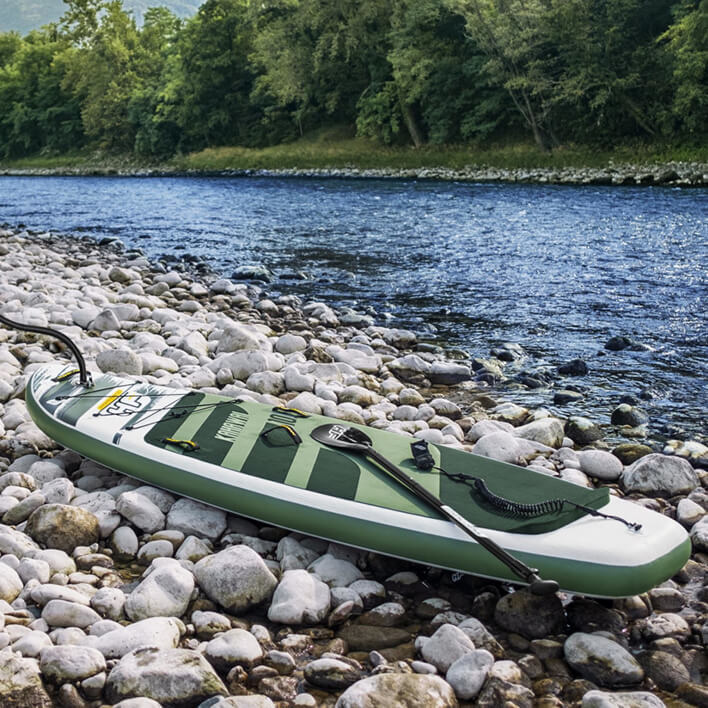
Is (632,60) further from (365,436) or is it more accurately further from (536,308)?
(365,436)

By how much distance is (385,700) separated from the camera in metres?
1.92

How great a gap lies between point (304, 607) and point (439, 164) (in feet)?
93.7

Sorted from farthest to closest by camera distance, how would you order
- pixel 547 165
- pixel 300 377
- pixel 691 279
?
pixel 547 165, pixel 691 279, pixel 300 377

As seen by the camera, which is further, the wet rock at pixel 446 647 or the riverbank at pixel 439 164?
the riverbank at pixel 439 164

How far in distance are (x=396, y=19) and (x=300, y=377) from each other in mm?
32106

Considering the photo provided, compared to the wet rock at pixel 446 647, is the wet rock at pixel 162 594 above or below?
above

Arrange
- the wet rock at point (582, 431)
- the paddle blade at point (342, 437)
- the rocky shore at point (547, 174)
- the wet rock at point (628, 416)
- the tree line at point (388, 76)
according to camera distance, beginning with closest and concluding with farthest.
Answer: the paddle blade at point (342, 437) < the wet rock at point (582, 431) < the wet rock at point (628, 416) < the rocky shore at point (547, 174) < the tree line at point (388, 76)

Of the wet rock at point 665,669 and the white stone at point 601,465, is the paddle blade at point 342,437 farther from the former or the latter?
the wet rock at point 665,669

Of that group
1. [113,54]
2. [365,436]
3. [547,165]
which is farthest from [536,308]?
[113,54]

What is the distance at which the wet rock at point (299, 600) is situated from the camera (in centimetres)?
239

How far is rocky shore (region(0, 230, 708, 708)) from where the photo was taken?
6.63 ft

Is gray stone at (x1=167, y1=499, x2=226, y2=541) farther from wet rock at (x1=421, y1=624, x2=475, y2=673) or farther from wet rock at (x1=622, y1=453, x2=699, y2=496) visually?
wet rock at (x1=622, y1=453, x2=699, y2=496)

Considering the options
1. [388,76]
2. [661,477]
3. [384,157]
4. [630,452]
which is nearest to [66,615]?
[661,477]

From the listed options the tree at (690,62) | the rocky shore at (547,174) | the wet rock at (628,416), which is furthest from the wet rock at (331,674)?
the tree at (690,62)
